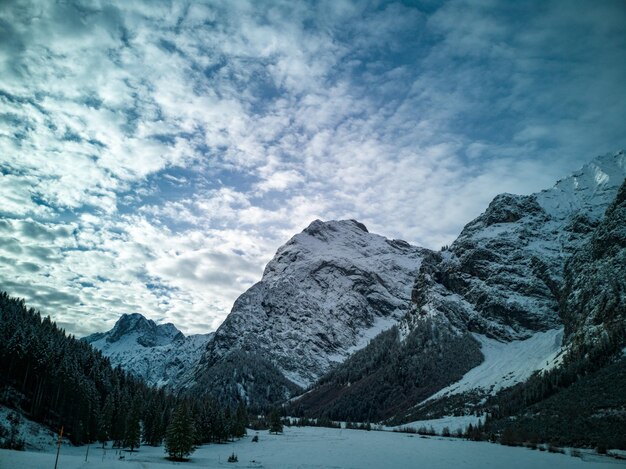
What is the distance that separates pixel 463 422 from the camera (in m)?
140

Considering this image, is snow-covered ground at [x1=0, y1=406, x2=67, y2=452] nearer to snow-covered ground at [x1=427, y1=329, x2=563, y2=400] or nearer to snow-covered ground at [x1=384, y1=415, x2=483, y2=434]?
snow-covered ground at [x1=384, y1=415, x2=483, y2=434]

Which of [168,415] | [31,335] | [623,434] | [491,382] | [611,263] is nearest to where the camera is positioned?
[623,434]

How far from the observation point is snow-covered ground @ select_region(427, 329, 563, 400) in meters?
161

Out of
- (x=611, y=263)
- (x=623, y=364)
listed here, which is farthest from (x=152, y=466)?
(x=611, y=263)

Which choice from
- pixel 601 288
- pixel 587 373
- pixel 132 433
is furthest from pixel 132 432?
pixel 601 288

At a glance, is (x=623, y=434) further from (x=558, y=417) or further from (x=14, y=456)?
(x=14, y=456)

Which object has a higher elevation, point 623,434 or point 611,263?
point 611,263

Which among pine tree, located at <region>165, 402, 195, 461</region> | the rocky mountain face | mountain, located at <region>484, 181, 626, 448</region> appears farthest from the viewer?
the rocky mountain face

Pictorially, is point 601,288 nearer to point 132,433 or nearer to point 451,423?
point 451,423

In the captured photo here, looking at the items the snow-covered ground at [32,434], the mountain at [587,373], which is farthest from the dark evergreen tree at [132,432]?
the mountain at [587,373]

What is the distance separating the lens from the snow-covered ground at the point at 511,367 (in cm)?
16075

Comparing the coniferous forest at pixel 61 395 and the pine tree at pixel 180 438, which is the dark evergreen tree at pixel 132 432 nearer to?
the coniferous forest at pixel 61 395

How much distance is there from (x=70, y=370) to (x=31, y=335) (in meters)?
10.9

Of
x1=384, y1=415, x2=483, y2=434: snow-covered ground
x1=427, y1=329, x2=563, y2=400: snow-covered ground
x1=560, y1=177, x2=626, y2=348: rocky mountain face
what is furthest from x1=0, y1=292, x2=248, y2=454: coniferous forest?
x1=560, y1=177, x2=626, y2=348: rocky mountain face
